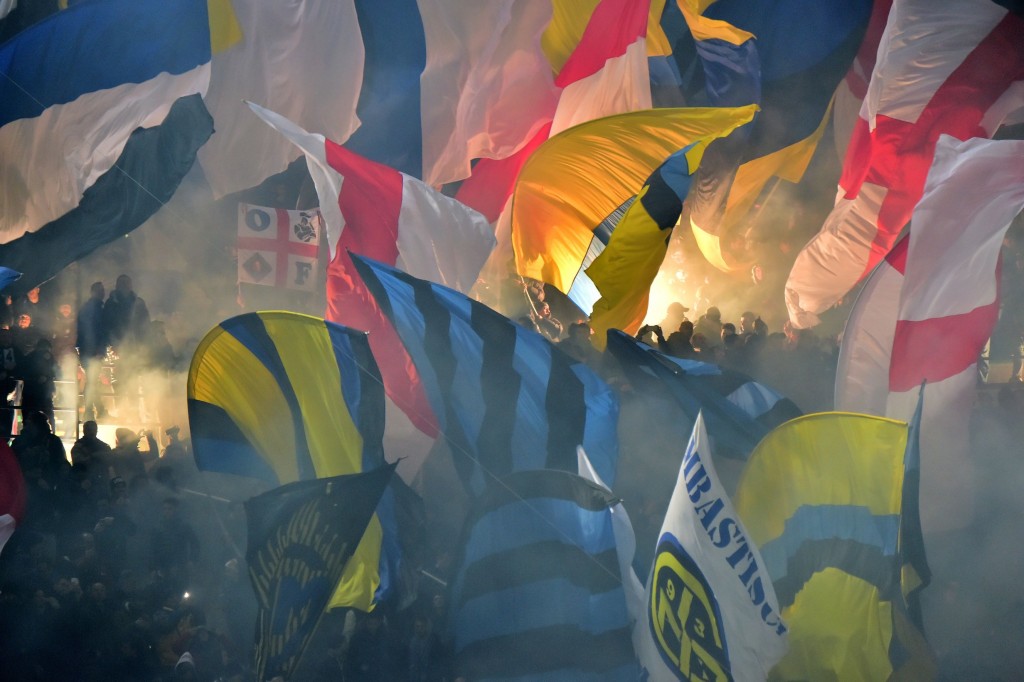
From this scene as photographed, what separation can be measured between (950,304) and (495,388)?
235 centimetres

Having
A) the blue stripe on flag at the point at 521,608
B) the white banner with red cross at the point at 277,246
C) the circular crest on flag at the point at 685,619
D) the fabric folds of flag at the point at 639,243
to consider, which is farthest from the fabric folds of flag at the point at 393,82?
the circular crest on flag at the point at 685,619

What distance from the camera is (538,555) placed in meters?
5.52

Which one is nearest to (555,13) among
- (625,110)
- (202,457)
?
(625,110)

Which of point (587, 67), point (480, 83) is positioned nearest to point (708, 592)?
point (587, 67)

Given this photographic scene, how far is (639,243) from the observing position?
23.0 feet

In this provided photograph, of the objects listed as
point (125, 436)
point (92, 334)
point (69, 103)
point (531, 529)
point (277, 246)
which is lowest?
point (125, 436)

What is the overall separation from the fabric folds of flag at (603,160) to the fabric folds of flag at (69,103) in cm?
283

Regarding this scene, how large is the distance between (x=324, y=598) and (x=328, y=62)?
14.6ft

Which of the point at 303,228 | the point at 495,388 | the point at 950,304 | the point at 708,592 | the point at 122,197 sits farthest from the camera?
the point at 303,228

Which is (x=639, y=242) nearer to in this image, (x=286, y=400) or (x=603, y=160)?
(x=603, y=160)

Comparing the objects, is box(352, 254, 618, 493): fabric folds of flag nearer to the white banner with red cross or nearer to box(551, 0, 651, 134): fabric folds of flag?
box(551, 0, 651, 134): fabric folds of flag

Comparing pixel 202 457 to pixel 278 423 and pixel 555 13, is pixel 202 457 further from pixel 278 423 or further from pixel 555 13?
pixel 555 13

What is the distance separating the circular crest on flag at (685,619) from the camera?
471 cm

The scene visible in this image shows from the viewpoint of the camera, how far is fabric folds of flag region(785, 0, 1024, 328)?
7762 mm
